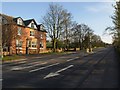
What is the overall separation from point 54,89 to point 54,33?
5322 centimetres

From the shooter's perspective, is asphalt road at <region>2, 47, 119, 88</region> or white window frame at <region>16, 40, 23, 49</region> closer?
asphalt road at <region>2, 47, 119, 88</region>

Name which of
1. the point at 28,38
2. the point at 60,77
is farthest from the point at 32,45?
the point at 60,77

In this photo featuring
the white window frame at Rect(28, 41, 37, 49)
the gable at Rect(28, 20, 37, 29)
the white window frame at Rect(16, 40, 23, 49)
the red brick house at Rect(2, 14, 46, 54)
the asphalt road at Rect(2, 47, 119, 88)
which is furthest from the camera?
the gable at Rect(28, 20, 37, 29)

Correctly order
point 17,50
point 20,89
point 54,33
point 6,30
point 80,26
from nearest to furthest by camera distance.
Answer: point 20,89 → point 6,30 → point 17,50 → point 54,33 → point 80,26

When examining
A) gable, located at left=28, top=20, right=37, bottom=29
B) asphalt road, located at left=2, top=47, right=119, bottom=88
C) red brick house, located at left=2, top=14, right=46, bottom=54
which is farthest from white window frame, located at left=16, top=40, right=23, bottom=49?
asphalt road, located at left=2, top=47, right=119, bottom=88

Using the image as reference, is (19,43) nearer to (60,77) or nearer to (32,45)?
(32,45)

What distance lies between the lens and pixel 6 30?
36.2 metres

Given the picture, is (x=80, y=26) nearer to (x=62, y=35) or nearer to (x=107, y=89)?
(x=62, y=35)

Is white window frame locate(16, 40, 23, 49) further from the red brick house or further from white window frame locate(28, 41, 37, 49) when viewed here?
white window frame locate(28, 41, 37, 49)

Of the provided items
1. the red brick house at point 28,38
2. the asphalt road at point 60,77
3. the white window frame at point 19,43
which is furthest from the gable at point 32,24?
the asphalt road at point 60,77

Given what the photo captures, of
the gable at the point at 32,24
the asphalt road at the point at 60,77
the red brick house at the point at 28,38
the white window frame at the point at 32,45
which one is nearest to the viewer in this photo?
the asphalt road at the point at 60,77

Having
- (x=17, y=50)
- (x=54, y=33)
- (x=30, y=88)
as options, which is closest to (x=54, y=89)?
(x=30, y=88)

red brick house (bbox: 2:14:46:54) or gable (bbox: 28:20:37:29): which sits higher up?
gable (bbox: 28:20:37:29)

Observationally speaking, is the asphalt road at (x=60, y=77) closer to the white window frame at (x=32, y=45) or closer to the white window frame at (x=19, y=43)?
the white window frame at (x=19, y=43)
